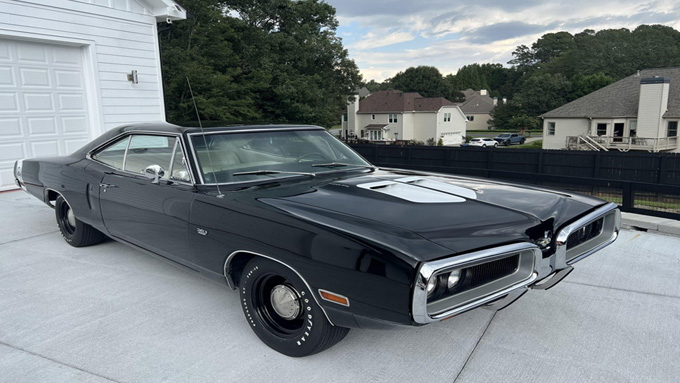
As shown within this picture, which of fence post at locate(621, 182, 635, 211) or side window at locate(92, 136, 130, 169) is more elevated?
side window at locate(92, 136, 130, 169)

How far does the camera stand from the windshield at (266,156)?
345 cm

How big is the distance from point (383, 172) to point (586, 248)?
1621 mm

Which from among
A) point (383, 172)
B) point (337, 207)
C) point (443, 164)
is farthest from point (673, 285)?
point (443, 164)

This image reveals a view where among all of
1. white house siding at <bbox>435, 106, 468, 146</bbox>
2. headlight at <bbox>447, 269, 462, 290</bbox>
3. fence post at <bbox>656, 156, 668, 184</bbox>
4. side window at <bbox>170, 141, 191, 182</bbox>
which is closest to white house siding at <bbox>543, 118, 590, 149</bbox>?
white house siding at <bbox>435, 106, 468, 146</bbox>

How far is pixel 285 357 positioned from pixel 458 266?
1.24 m

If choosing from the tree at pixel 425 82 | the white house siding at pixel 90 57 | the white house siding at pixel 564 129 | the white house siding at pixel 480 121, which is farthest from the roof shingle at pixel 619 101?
the tree at pixel 425 82

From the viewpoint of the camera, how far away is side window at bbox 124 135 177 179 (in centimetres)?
367

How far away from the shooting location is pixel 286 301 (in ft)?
9.18

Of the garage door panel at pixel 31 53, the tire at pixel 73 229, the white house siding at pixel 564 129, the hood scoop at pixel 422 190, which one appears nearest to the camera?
the hood scoop at pixel 422 190

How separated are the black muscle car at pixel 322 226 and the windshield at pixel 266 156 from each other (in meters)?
0.01

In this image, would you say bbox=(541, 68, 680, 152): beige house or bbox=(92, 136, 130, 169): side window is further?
bbox=(541, 68, 680, 152): beige house

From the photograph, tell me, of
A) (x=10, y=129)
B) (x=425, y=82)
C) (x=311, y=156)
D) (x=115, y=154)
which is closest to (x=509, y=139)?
(x=425, y=82)

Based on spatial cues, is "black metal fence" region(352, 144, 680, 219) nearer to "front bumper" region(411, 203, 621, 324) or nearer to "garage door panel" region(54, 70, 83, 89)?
"front bumper" region(411, 203, 621, 324)

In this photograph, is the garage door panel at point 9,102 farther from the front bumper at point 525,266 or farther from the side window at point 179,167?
the front bumper at point 525,266
